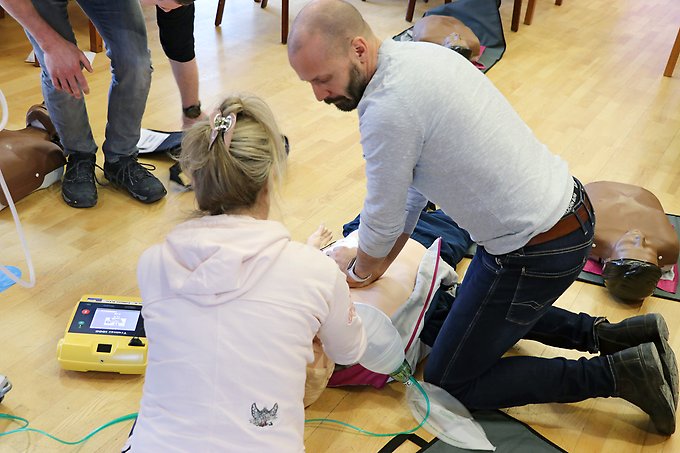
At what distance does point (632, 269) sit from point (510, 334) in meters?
0.64

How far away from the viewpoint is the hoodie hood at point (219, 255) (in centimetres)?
104

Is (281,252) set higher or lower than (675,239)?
higher

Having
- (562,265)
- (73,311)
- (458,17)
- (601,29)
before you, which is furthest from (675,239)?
(601,29)

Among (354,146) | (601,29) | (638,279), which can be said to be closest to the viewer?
(638,279)

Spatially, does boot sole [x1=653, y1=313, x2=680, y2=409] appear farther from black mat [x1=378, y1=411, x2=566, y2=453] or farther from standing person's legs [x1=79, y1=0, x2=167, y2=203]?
standing person's legs [x1=79, y1=0, x2=167, y2=203]

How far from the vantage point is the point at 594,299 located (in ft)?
6.74

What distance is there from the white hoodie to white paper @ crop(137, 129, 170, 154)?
1.50 meters

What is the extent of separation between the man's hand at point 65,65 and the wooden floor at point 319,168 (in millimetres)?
430

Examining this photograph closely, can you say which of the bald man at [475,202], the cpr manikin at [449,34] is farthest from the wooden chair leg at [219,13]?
the bald man at [475,202]

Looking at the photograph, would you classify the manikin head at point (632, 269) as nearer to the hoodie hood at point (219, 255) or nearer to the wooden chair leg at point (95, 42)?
the hoodie hood at point (219, 255)

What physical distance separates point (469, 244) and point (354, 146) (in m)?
0.81

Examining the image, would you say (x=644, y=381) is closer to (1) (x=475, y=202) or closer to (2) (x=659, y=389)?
(2) (x=659, y=389)

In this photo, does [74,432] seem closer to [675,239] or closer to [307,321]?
[307,321]

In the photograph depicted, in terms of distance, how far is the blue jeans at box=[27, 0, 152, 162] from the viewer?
2.10 m
